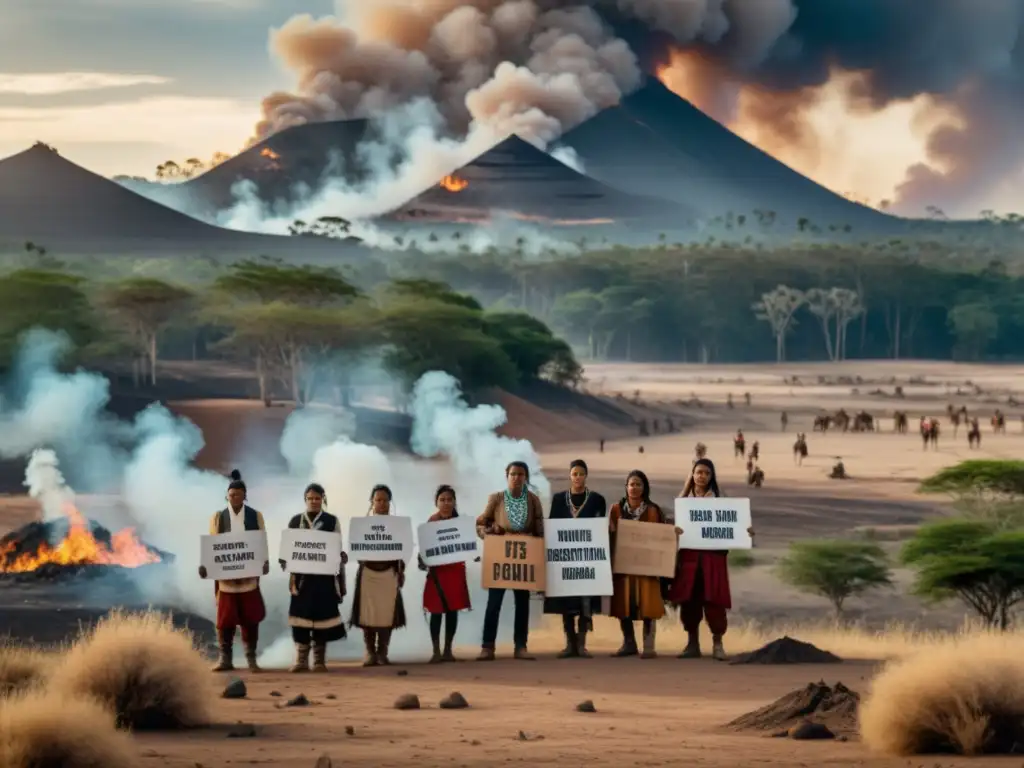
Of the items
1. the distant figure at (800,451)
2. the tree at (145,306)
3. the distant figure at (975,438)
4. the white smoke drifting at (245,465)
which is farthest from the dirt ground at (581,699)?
the tree at (145,306)

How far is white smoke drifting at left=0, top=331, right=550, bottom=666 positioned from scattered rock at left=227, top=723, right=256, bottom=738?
7.58 metres

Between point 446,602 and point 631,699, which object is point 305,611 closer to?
point 446,602

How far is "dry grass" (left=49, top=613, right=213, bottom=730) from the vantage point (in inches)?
482

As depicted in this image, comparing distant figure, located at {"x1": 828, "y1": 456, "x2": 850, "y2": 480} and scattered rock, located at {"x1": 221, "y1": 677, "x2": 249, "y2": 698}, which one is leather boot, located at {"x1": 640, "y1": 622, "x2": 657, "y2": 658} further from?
distant figure, located at {"x1": 828, "y1": 456, "x2": 850, "y2": 480}

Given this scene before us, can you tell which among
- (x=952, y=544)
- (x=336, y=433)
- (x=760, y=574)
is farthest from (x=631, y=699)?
(x=336, y=433)

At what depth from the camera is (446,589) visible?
53.8 feet

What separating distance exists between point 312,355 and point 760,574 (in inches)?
1444

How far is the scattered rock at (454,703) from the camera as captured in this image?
1355 centimetres

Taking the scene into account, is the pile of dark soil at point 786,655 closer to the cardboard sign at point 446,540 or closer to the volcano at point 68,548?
the cardboard sign at point 446,540

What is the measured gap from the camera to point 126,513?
139ft

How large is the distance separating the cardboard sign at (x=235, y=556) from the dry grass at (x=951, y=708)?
230 inches

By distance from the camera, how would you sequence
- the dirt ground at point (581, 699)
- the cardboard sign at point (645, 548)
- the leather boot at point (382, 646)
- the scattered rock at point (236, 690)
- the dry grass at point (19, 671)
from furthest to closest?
the leather boot at point (382, 646), the cardboard sign at point (645, 548), the scattered rock at point (236, 690), the dry grass at point (19, 671), the dirt ground at point (581, 699)

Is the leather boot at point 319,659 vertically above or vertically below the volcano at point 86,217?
below

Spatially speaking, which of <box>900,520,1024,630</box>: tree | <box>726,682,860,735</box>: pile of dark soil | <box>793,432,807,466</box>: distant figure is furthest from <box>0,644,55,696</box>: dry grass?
<box>793,432,807,466</box>: distant figure
